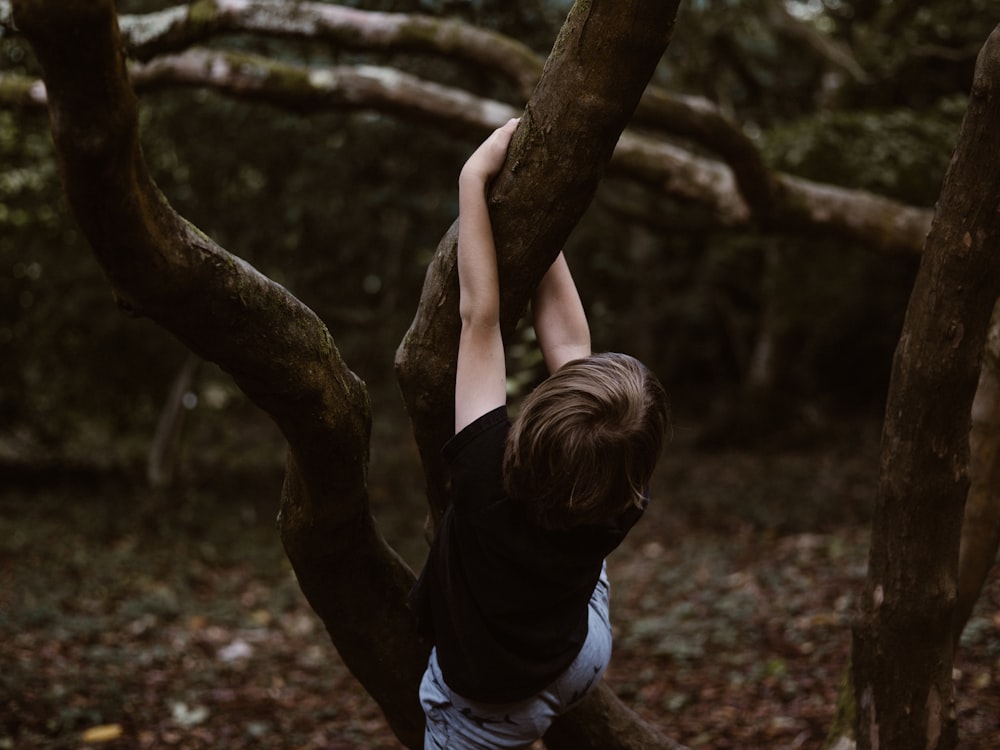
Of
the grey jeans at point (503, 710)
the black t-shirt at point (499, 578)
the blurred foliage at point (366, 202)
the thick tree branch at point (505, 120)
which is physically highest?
the blurred foliage at point (366, 202)

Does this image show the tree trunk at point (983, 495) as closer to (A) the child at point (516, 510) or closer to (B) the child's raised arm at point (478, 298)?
(A) the child at point (516, 510)

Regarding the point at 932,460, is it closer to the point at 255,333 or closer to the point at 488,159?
the point at 488,159

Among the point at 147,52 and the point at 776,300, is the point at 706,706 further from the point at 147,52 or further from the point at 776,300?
the point at 776,300

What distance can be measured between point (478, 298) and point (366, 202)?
24.3 feet

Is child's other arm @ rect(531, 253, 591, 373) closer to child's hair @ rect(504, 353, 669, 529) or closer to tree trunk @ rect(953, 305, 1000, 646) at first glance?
child's hair @ rect(504, 353, 669, 529)

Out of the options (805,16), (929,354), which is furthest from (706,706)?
(805,16)

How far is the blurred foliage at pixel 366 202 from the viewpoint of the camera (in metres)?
8.21

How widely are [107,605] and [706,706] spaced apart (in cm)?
457

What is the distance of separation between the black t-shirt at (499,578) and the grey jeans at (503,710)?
3.3 inches

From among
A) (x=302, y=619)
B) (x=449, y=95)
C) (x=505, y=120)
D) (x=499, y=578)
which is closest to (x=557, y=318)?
(x=499, y=578)

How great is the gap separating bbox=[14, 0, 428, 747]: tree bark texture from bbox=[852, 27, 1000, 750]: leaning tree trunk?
1.35m

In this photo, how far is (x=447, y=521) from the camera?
2.26 metres

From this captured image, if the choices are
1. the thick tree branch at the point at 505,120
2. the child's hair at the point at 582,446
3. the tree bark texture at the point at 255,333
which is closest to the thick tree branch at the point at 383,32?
the thick tree branch at the point at 505,120

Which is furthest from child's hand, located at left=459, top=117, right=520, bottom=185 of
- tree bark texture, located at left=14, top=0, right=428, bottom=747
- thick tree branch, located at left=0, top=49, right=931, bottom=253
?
thick tree branch, located at left=0, top=49, right=931, bottom=253
